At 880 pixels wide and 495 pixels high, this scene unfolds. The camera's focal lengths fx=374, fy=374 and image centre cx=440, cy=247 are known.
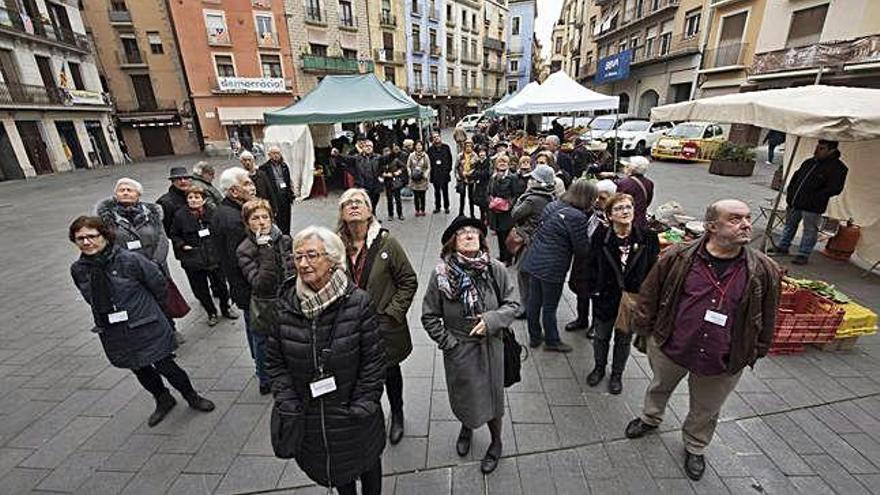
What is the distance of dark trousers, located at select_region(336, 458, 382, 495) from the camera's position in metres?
2.20

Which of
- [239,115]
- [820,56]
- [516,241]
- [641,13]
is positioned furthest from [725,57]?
[239,115]

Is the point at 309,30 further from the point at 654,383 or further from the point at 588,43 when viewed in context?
the point at 654,383

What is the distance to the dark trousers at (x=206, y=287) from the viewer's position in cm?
445

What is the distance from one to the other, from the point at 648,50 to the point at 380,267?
31096mm

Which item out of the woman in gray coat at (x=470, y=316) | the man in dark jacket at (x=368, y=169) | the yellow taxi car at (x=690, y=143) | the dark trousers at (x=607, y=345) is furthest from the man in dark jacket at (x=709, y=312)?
the yellow taxi car at (x=690, y=143)

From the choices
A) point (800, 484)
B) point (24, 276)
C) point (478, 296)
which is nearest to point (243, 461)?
point (478, 296)

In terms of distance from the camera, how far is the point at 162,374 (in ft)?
10.1

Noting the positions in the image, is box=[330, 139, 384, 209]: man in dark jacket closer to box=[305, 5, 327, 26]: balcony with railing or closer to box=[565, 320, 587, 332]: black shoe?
box=[565, 320, 587, 332]: black shoe

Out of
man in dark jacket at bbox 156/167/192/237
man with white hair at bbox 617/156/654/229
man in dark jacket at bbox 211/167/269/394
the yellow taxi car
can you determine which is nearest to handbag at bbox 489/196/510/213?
man with white hair at bbox 617/156/654/229

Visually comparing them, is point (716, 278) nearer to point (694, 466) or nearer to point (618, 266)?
point (618, 266)

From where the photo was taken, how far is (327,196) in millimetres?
11602

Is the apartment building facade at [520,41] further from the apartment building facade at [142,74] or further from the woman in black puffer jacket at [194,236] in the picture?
the woman in black puffer jacket at [194,236]

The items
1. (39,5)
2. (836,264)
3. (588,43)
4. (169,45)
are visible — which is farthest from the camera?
(588,43)

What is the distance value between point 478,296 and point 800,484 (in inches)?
95.9
